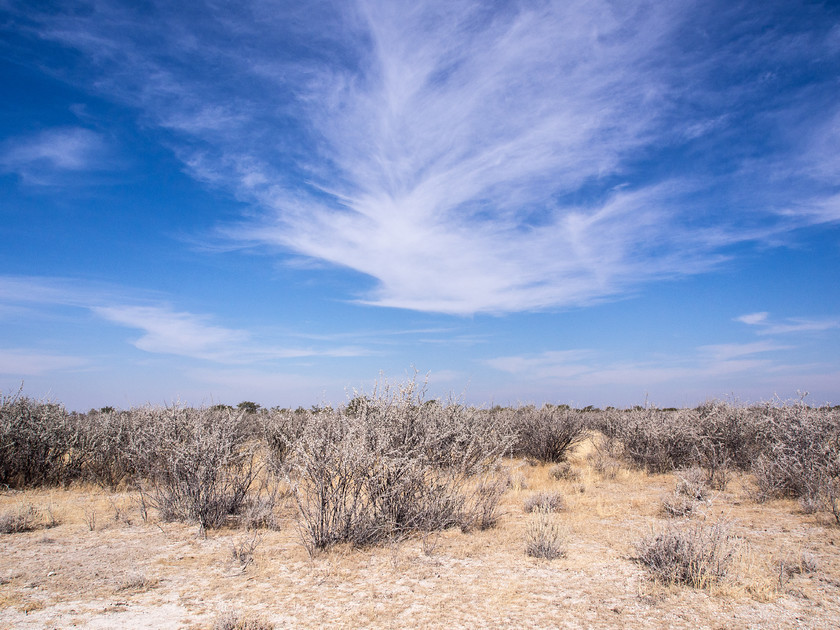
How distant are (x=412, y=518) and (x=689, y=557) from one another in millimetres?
3684

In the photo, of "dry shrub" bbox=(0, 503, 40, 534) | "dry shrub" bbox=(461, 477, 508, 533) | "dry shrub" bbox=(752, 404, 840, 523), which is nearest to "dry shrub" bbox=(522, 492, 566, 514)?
"dry shrub" bbox=(461, 477, 508, 533)

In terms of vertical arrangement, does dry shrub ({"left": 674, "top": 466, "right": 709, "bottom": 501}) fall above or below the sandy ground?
above

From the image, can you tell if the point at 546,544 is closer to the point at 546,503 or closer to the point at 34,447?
the point at 546,503

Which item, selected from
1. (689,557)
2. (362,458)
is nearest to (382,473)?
(362,458)

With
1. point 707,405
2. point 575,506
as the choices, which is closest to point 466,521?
point 575,506

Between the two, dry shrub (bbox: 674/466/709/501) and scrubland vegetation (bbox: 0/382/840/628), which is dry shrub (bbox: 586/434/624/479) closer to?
scrubland vegetation (bbox: 0/382/840/628)

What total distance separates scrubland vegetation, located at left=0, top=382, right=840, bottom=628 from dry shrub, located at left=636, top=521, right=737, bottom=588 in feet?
0.09

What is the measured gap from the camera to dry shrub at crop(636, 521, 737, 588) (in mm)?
5164

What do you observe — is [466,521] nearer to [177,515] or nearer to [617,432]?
[177,515]

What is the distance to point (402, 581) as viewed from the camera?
5324 millimetres

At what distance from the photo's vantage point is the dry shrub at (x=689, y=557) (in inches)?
203

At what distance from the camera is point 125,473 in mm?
11375

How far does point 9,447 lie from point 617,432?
55.8 ft

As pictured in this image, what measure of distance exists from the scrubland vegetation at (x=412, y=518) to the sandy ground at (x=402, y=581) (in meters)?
0.04
